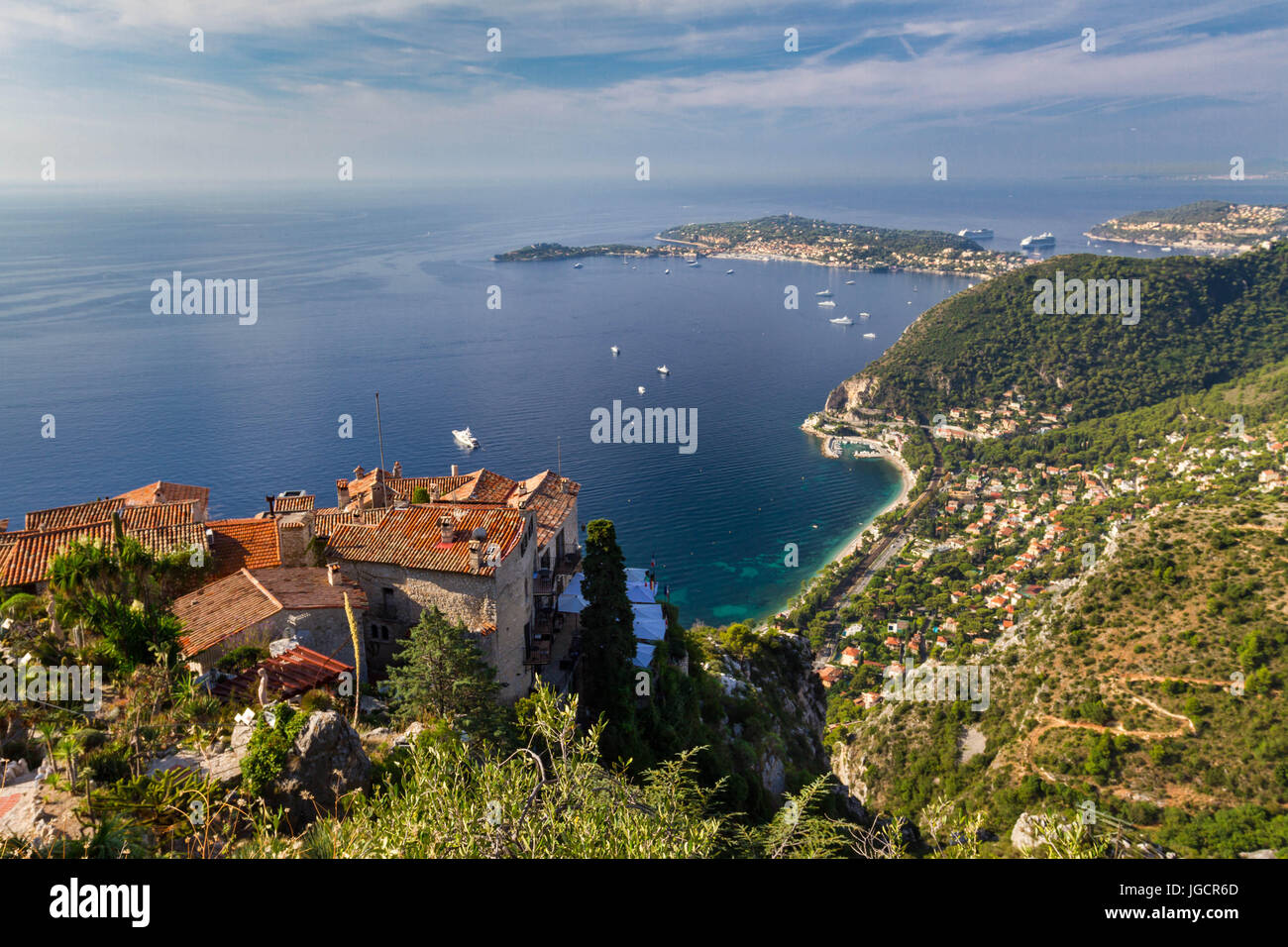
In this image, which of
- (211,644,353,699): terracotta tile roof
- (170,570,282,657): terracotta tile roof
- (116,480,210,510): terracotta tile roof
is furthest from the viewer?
(116,480,210,510): terracotta tile roof

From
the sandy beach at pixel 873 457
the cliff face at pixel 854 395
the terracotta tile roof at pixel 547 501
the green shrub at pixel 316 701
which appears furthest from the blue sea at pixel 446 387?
the green shrub at pixel 316 701

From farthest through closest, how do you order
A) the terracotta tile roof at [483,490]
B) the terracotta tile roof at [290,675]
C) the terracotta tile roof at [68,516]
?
the terracotta tile roof at [483,490] → the terracotta tile roof at [68,516] → the terracotta tile roof at [290,675]

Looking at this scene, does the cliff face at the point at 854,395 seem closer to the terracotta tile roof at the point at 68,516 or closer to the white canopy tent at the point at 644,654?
the white canopy tent at the point at 644,654

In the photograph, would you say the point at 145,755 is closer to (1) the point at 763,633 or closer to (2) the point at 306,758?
(2) the point at 306,758

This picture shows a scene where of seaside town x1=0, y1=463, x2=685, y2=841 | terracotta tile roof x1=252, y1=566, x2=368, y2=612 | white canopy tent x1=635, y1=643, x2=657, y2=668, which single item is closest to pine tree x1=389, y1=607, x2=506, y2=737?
seaside town x1=0, y1=463, x2=685, y2=841

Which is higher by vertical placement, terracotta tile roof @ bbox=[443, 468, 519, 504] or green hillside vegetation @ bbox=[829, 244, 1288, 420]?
green hillside vegetation @ bbox=[829, 244, 1288, 420]

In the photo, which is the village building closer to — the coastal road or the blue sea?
the blue sea

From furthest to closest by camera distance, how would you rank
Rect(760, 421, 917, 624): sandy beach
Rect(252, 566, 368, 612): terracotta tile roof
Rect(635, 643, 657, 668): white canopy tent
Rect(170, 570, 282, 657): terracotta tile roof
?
1. Rect(760, 421, 917, 624): sandy beach
2. Rect(635, 643, 657, 668): white canopy tent
3. Rect(252, 566, 368, 612): terracotta tile roof
4. Rect(170, 570, 282, 657): terracotta tile roof
